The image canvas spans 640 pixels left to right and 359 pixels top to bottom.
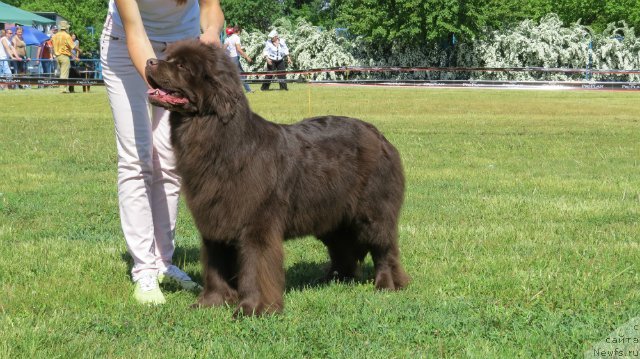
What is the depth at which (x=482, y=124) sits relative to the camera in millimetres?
17578

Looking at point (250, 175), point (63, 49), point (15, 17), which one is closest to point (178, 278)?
point (250, 175)

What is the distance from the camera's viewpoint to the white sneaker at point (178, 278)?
5.61 metres

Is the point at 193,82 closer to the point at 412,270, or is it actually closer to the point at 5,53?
the point at 412,270

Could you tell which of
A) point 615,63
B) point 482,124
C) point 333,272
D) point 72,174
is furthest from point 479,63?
point 333,272

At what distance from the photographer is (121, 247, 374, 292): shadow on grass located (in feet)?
19.1

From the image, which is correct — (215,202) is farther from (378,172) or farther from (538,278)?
(538,278)

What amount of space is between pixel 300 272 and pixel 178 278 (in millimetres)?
966

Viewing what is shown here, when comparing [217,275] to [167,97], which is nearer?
[167,97]

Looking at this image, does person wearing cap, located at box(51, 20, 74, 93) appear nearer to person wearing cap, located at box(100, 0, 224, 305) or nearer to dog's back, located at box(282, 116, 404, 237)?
person wearing cap, located at box(100, 0, 224, 305)

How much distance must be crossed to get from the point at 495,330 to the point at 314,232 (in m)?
1.41

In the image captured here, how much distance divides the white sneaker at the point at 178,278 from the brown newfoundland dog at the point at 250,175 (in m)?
0.53

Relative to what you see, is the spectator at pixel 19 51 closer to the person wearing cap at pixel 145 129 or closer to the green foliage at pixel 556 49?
the green foliage at pixel 556 49

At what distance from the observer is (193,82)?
4.50m

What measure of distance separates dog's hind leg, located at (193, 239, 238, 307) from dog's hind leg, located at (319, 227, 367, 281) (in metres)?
0.87
